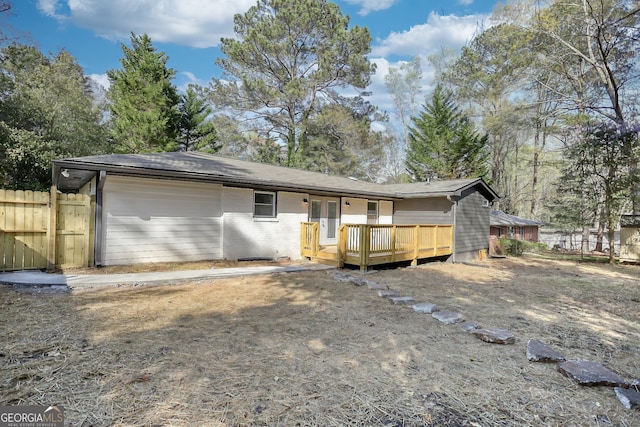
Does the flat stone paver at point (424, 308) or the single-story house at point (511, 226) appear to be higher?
the single-story house at point (511, 226)

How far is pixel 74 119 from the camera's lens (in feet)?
55.0

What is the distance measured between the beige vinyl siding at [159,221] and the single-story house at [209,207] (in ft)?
0.06

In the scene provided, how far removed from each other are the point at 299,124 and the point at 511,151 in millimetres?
19266

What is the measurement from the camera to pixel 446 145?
871 inches

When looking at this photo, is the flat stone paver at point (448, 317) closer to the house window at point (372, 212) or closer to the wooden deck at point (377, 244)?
the wooden deck at point (377, 244)

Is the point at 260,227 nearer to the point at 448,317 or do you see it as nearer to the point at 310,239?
the point at 310,239

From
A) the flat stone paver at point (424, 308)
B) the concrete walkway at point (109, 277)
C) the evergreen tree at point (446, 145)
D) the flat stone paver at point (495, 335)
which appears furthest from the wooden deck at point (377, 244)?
the evergreen tree at point (446, 145)

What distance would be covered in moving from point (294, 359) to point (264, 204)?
681 centimetres

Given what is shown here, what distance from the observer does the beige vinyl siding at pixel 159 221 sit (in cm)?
716

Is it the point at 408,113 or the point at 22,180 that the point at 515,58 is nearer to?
the point at 408,113

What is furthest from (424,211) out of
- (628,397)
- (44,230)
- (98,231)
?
(44,230)

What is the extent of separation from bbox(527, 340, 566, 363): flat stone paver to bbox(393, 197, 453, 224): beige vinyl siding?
27.9 ft

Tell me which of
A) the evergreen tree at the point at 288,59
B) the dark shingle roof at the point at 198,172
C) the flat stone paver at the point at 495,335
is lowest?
the flat stone paver at the point at 495,335

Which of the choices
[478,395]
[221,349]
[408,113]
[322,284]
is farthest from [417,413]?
[408,113]
